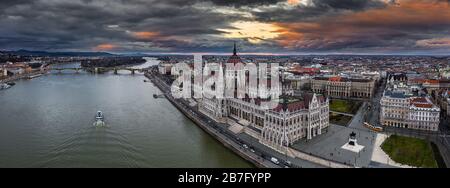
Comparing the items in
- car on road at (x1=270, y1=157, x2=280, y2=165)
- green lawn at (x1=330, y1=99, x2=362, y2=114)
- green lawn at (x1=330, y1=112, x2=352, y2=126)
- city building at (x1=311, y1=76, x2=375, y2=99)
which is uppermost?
city building at (x1=311, y1=76, x2=375, y2=99)

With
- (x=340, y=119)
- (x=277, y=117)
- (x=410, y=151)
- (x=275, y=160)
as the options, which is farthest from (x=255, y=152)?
(x=340, y=119)

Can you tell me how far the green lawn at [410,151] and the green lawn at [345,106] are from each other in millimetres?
17121

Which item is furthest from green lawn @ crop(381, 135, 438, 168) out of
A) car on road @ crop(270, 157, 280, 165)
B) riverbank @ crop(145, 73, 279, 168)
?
riverbank @ crop(145, 73, 279, 168)

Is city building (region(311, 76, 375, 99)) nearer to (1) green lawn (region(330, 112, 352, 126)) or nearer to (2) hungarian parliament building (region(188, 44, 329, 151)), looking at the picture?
(1) green lawn (region(330, 112, 352, 126))

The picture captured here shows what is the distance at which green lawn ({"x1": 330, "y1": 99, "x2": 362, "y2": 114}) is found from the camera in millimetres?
56716

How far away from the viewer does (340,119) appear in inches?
1937

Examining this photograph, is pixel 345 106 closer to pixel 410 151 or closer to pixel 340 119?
pixel 340 119

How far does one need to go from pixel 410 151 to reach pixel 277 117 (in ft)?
46.4

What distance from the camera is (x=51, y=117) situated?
51.3 metres

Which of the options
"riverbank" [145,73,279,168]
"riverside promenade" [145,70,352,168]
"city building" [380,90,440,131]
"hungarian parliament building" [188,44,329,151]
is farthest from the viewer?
"city building" [380,90,440,131]

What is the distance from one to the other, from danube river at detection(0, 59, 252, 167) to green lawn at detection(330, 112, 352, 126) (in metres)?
18.9
